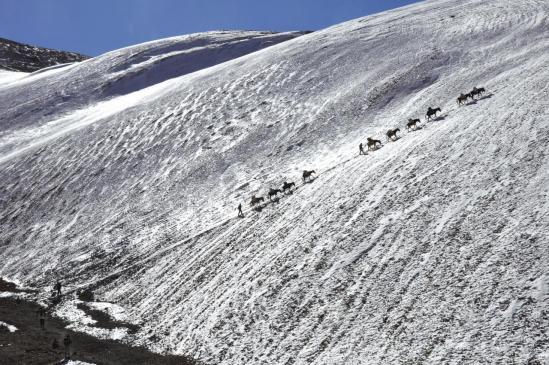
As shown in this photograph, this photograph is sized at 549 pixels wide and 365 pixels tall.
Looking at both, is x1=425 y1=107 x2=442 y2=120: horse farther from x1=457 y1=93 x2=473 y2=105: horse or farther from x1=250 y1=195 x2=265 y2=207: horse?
x1=250 y1=195 x2=265 y2=207: horse

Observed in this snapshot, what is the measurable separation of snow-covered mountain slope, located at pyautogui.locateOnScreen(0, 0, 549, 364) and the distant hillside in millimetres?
90607

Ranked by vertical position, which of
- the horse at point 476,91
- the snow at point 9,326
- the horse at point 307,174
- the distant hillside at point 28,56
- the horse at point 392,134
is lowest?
the snow at point 9,326

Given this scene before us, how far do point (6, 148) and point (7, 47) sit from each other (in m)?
121

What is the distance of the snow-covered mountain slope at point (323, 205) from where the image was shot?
19.5 m

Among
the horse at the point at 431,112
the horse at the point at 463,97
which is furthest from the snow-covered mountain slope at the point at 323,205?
the horse at the point at 463,97

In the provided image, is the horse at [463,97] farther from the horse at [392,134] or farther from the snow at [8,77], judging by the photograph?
the snow at [8,77]

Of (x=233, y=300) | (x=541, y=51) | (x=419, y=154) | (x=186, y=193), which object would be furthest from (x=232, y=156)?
(x=541, y=51)

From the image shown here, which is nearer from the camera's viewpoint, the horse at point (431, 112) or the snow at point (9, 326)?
the snow at point (9, 326)

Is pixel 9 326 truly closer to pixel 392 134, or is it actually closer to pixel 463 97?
pixel 392 134

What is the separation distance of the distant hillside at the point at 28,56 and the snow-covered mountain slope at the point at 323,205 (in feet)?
297

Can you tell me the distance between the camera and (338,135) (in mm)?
46688

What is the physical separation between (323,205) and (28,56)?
165035 millimetres

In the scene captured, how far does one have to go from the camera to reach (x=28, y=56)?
16450 cm

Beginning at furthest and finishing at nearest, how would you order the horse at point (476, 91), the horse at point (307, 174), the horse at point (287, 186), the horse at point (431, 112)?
the horse at point (476, 91) < the horse at point (431, 112) < the horse at point (307, 174) < the horse at point (287, 186)
